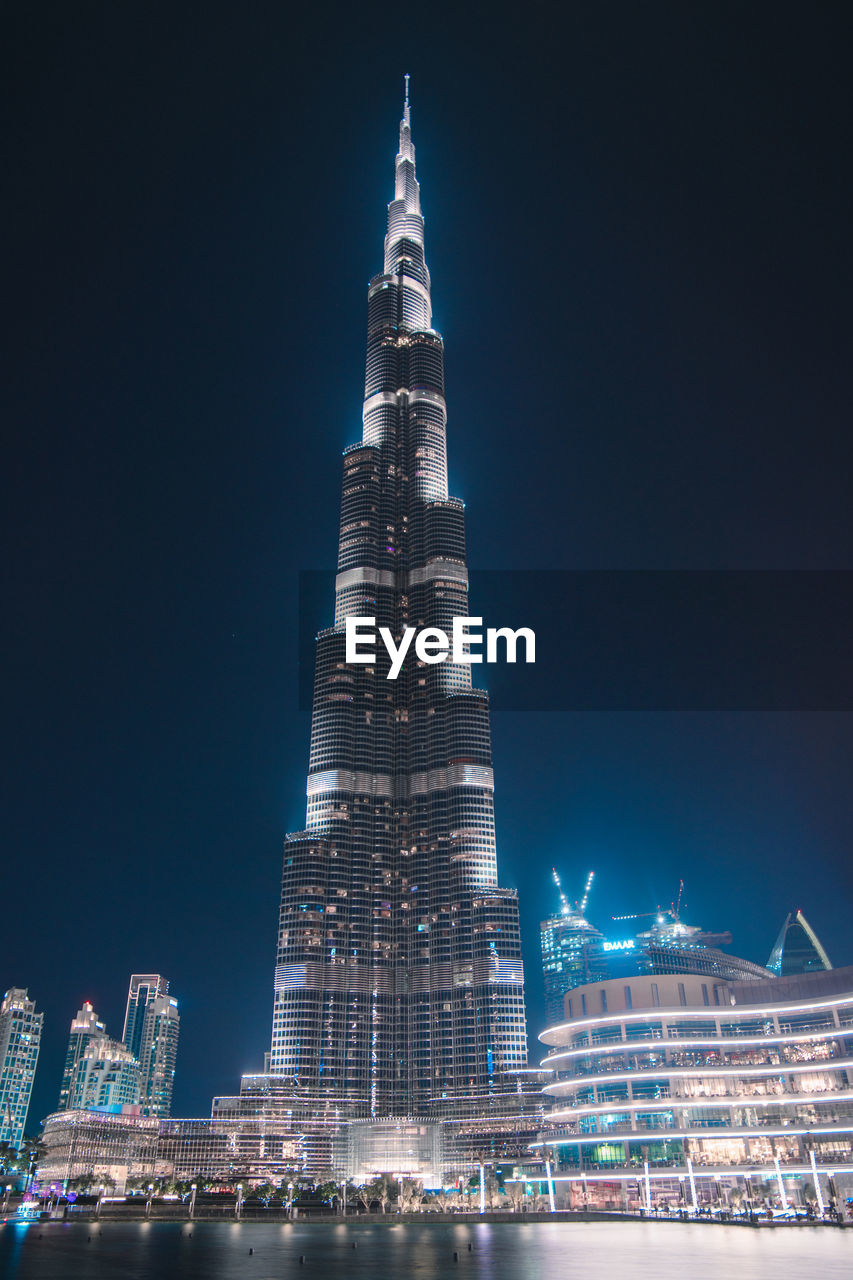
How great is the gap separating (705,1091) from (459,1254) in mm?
92739

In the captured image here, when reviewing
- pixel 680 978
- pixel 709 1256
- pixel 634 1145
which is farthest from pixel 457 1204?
pixel 709 1256

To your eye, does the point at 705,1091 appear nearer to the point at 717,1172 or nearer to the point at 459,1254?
the point at 717,1172

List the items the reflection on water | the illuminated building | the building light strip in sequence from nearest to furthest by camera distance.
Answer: the reflection on water, the building light strip, the illuminated building

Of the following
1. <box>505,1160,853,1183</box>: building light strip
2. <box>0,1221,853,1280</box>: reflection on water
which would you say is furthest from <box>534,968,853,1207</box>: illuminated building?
<box>0,1221,853,1280</box>: reflection on water

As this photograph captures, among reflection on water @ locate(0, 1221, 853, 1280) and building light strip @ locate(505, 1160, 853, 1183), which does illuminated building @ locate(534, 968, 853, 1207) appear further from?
reflection on water @ locate(0, 1221, 853, 1280)

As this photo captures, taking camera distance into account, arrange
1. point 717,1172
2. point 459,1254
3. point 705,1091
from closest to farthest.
Result: point 459,1254
point 717,1172
point 705,1091

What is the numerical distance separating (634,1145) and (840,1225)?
62720 millimetres

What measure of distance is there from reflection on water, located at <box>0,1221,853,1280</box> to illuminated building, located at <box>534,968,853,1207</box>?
30.0 m

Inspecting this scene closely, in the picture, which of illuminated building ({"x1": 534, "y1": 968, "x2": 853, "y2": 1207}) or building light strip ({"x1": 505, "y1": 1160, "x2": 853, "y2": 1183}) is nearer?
building light strip ({"x1": 505, "y1": 1160, "x2": 853, "y2": 1183})

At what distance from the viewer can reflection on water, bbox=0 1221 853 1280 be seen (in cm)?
6638

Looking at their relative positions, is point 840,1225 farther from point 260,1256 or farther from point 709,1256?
point 260,1256

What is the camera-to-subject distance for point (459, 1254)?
88.4 meters

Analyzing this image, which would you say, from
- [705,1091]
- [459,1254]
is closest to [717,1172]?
[705,1091]

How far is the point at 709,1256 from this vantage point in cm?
7262
